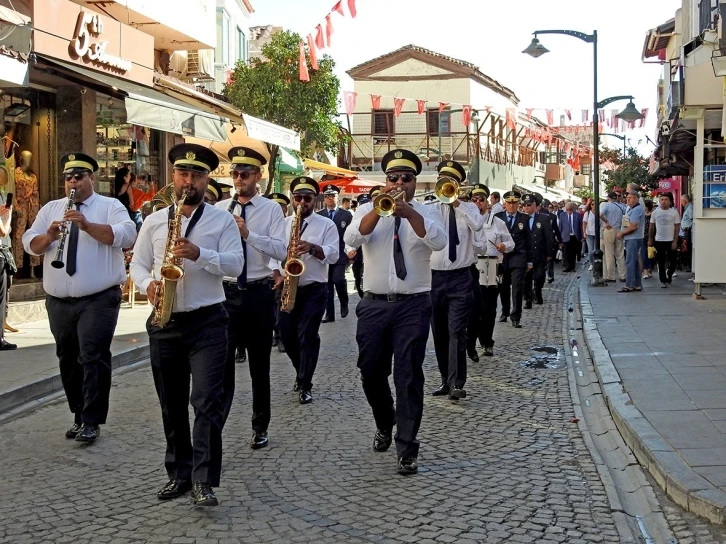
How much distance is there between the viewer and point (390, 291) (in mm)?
6629

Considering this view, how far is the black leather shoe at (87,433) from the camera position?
7242 mm

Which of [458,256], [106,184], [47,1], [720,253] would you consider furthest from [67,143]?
[720,253]

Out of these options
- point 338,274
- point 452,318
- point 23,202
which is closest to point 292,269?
point 452,318

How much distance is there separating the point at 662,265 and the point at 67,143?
37.8 ft

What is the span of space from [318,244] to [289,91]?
19168mm

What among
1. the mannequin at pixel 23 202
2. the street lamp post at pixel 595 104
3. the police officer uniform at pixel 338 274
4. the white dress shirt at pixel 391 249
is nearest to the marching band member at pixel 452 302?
the white dress shirt at pixel 391 249

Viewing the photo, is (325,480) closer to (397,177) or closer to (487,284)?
(397,177)

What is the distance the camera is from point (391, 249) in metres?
6.76

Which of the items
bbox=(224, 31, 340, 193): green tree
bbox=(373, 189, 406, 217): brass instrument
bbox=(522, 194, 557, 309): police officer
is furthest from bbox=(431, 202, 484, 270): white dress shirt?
bbox=(224, 31, 340, 193): green tree

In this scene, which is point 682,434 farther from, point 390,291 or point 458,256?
point 458,256

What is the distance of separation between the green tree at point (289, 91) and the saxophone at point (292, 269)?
1940 centimetres

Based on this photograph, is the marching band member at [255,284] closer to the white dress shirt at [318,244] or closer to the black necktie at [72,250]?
the black necktie at [72,250]

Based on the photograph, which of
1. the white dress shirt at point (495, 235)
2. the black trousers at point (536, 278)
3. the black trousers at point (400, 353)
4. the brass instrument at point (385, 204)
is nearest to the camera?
the brass instrument at point (385, 204)

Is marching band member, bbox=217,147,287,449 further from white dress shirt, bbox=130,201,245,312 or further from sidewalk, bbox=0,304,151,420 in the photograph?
sidewalk, bbox=0,304,151,420
